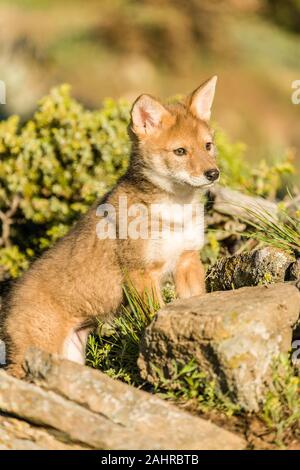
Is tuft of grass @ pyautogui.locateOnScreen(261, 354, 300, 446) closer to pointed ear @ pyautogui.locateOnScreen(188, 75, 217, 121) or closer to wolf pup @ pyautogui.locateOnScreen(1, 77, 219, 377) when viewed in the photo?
wolf pup @ pyautogui.locateOnScreen(1, 77, 219, 377)

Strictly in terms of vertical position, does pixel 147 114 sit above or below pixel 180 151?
above

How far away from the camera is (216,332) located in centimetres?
488

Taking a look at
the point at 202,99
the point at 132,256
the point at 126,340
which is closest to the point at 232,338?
the point at 126,340

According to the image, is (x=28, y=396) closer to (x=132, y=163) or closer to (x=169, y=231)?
(x=169, y=231)

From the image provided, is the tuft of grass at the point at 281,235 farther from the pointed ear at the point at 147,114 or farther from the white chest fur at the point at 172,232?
the pointed ear at the point at 147,114

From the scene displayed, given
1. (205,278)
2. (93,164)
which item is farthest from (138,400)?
(93,164)

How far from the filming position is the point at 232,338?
487 cm

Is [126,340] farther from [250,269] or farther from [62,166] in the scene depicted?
[62,166]

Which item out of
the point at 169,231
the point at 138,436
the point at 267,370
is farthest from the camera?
the point at 169,231

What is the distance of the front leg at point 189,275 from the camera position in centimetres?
640

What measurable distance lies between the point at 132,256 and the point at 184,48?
14804 mm

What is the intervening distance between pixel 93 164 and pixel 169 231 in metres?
3.36

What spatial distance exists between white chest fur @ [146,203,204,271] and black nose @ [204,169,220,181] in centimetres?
41

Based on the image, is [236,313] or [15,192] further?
[15,192]
